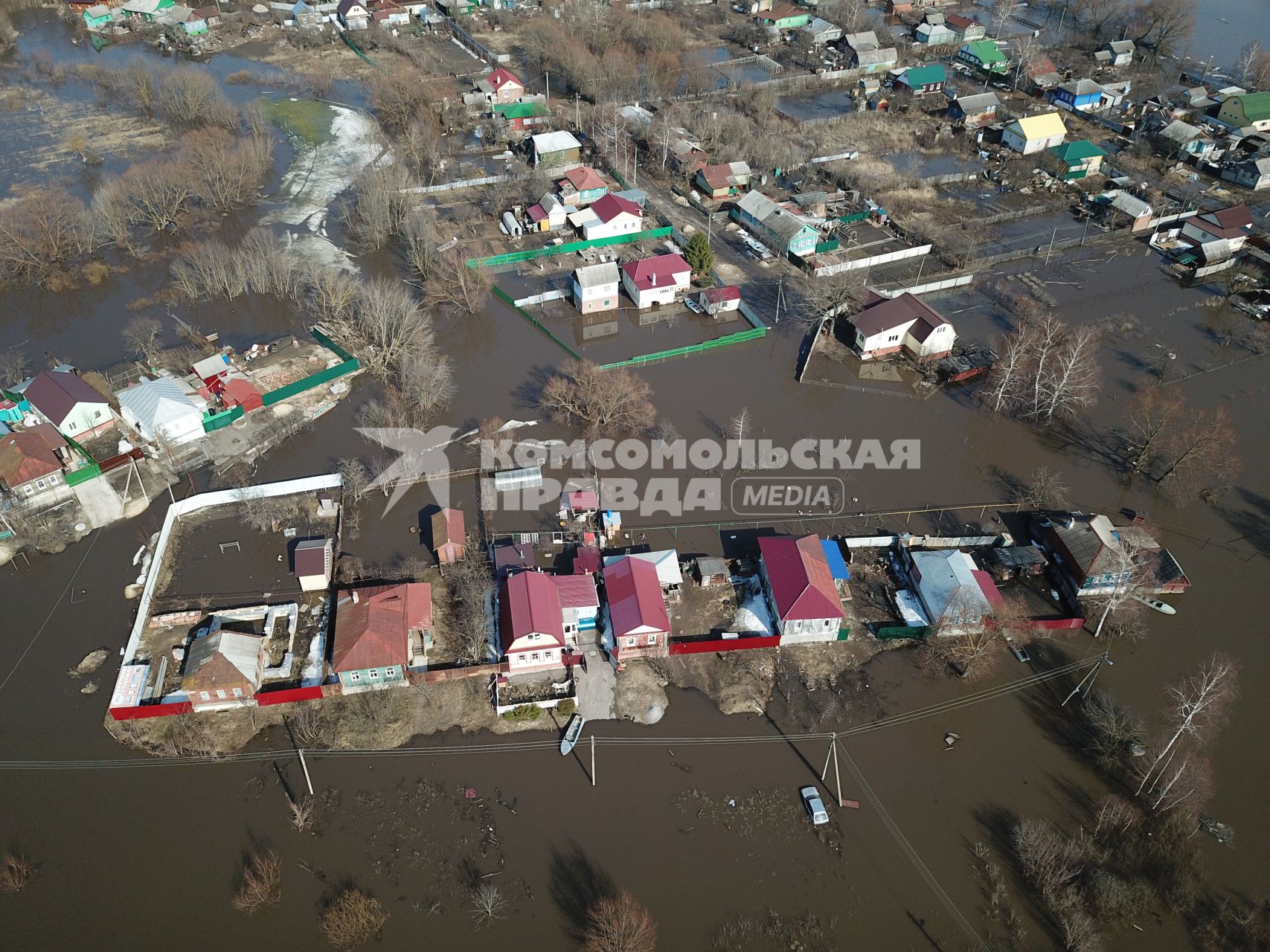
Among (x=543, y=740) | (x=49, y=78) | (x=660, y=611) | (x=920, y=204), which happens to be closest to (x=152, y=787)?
(x=543, y=740)

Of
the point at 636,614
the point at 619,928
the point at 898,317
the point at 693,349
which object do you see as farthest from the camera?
the point at 693,349

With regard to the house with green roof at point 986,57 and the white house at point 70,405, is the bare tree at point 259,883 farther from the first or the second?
the house with green roof at point 986,57

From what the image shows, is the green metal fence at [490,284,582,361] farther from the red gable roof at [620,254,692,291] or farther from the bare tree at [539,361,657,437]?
the red gable roof at [620,254,692,291]

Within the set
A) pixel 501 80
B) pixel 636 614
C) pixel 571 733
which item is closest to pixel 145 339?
pixel 636 614

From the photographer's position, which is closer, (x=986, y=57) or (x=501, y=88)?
(x=501, y=88)

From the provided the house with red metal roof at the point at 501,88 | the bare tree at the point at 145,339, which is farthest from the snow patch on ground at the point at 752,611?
the house with red metal roof at the point at 501,88

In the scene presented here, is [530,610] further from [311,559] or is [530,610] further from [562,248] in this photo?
[562,248]
